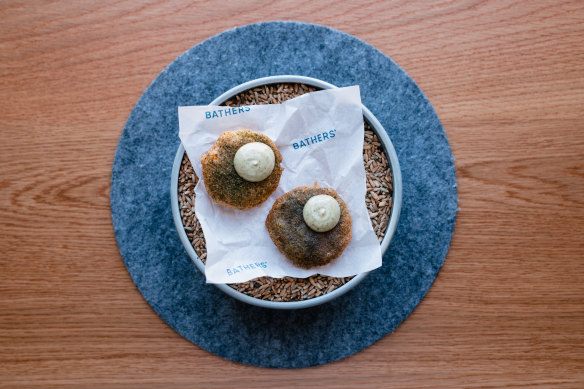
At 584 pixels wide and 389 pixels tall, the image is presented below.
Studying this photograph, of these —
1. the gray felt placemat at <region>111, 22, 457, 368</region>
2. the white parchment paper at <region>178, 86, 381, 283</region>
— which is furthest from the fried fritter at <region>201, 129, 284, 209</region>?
the gray felt placemat at <region>111, 22, 457, 368</region>

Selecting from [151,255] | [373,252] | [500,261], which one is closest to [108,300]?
[151,255]

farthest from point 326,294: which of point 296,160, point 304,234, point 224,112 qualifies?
point 224,112

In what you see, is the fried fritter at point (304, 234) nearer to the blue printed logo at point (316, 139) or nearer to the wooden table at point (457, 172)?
the blue printed logo at point (316, 139)

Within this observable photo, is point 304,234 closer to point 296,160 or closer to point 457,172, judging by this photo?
point 296,160

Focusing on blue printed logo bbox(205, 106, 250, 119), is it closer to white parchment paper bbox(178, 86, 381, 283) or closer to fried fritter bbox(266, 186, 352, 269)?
white parchment paper bbox(178, 86, 381, 283)

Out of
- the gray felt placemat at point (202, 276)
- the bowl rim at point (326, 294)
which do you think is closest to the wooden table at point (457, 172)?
the gray felt placemat at point (202, 276)

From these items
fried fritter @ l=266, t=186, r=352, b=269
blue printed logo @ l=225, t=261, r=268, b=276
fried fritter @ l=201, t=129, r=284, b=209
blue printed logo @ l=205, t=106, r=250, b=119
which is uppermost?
blue printed logo @ l=205, t=106, r=250, b=119
